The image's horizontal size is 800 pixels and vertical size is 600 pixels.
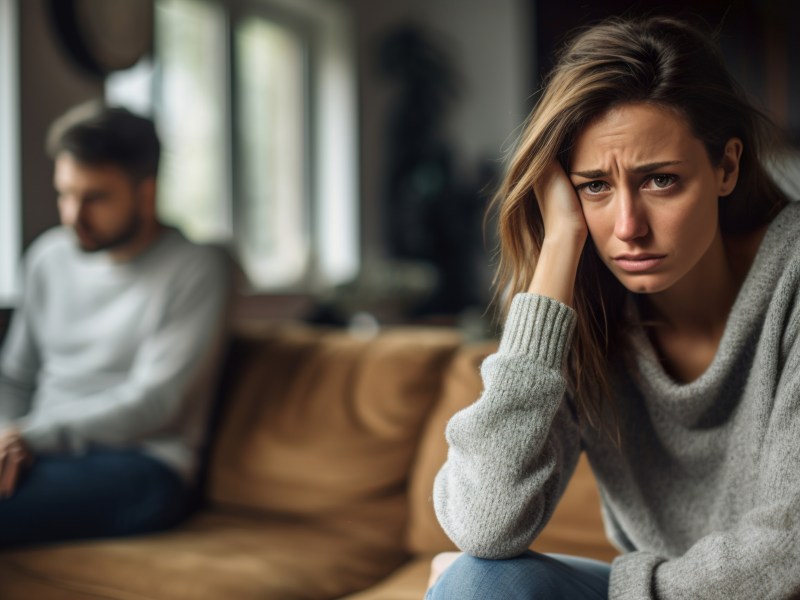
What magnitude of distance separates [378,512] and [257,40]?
356 cm

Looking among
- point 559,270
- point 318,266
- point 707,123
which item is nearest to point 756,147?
point 707,123

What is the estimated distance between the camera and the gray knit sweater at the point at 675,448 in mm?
911

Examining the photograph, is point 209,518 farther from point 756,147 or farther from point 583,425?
point 756,147

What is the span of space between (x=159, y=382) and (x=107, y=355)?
189 millimetres

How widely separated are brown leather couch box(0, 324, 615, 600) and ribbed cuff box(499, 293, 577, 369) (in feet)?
1.82

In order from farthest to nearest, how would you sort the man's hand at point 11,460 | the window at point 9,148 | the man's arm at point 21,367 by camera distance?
the window at point 9,148, the man's arm at point 21,367, the man's hand at point 11,460

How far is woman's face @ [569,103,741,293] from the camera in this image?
0.97 meters

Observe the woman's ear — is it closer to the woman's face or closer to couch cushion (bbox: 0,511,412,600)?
the woman's face

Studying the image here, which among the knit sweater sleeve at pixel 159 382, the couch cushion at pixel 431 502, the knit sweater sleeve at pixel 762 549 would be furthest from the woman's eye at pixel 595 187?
the knit sweater sleeve at pixel 159 382

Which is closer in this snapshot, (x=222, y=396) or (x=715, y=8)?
(x=222, y=396)

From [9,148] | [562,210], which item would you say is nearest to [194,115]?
[9,148]

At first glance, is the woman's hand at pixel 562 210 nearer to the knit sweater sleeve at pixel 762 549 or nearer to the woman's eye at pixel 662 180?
the woman's eye at pixel 662 180

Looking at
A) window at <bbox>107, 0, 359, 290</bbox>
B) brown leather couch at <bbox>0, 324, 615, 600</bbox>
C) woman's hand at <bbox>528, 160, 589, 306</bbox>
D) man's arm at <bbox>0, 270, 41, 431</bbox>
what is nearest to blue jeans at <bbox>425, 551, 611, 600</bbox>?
woman's hand at <bbox>528, 160, 589, 306</bbox>

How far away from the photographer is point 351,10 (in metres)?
5.24
